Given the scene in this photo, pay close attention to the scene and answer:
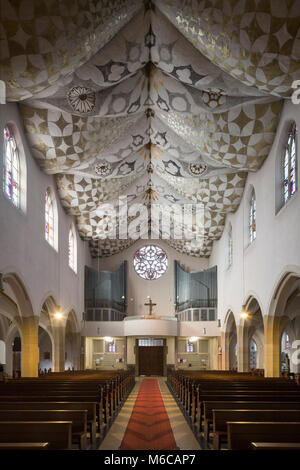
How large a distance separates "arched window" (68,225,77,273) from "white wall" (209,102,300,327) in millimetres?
7558

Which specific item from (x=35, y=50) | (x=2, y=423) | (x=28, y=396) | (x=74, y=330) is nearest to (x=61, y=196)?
(x=74, y=330)

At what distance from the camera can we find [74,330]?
82.8 ft

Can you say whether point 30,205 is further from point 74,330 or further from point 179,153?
point 74,330

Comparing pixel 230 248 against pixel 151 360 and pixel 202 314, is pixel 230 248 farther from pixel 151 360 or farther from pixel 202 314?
pixel 151 360

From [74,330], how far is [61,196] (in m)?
8.64

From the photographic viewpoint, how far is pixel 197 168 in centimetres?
1816

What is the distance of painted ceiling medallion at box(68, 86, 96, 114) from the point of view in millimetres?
12955

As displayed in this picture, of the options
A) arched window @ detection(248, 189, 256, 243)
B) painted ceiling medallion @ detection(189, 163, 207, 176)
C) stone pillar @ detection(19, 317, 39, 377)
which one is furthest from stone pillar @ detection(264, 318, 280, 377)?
stone pillar @ detection(19, 317, 39, 377)

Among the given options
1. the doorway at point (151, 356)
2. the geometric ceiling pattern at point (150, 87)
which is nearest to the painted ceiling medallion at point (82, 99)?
the geometric ceiling pattern at point (150, 87)

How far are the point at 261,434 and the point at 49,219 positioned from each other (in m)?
14.7

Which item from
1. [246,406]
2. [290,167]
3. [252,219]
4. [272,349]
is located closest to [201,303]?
[252,219]

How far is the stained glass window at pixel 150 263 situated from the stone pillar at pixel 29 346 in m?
15.0

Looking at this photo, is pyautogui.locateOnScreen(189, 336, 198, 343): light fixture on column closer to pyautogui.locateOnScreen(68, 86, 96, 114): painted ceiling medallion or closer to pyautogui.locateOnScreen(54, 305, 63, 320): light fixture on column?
pyautogui.locateOnScreen(54, 305, 63, 320): light fixture on column

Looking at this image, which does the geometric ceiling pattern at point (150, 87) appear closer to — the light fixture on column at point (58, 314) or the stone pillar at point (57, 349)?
the light fixture on column at point (58, 314)
